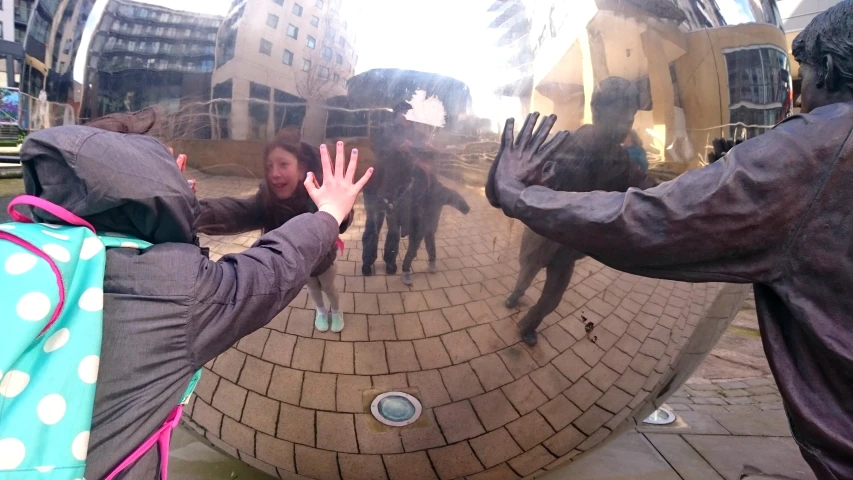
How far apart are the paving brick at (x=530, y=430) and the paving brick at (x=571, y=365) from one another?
19cm

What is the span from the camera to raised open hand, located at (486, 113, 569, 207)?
154 centimetres

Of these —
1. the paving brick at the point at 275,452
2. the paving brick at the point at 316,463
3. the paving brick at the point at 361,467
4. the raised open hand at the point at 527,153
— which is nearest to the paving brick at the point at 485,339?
the raised open hand at the point at 527,153

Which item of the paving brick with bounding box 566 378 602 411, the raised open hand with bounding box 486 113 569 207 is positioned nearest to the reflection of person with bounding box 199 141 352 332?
the raised open hand with bounding box 486 113 569 207

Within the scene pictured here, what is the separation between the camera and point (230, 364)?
70.0 inches

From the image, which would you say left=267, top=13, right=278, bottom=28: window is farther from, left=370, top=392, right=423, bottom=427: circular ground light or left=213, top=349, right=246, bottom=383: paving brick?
left=370, top=392, right=423, bottom=427: circular ground light

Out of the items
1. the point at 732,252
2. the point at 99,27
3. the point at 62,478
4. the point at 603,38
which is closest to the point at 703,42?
the point at 603,38

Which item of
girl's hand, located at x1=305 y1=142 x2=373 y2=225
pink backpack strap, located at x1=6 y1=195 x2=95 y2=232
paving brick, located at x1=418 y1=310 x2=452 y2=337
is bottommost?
paving brick, located at x1=418 y1=310 x2=452 y2=337

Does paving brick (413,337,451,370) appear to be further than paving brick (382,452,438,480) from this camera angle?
No

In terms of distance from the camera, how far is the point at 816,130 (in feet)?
4.26

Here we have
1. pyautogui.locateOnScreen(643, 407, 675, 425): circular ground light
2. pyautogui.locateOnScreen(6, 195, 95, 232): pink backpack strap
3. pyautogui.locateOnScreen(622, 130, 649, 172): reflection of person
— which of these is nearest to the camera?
pyautogui.locateOnScreen(6, 195, 95, 232): pink backpack strap

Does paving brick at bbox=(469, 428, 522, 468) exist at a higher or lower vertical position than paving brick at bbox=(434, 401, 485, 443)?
lower

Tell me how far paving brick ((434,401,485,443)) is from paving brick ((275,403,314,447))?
1.46ft

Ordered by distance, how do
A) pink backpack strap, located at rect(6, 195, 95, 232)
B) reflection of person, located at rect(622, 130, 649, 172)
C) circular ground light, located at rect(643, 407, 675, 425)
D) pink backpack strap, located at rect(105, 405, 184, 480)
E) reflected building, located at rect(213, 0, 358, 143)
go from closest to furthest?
pink backpack strap, located at rect(6, 195, 95, 232)
pink backpack strap, located at rect(105, 405, 184, 480)
reflected building, located at rect(213, 0, 358, 143)
reflection of person, located at rect(622, 130, 649, 172)
circular ground light, located at rect(643, 407, 675, 425)

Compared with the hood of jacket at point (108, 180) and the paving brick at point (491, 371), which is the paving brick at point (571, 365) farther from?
the hood of jacket at point (108, 180)
